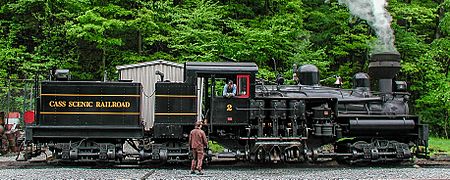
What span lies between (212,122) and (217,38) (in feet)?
26.4

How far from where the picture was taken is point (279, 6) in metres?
25.7

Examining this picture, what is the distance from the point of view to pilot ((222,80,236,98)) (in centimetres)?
1430

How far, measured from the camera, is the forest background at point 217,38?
72.3 feet

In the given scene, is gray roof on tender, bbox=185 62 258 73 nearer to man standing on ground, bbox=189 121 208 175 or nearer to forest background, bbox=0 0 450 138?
man standing on ground, bbox=189 121 208 175

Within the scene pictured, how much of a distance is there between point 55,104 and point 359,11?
38.1 feet

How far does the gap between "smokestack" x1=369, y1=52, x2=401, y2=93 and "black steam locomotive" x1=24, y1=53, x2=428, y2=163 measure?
113 cm

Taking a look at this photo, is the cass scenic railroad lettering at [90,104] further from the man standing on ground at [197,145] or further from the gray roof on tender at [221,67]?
the man standing on ground at [197,145]

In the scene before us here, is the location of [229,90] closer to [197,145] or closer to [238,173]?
[197,145]

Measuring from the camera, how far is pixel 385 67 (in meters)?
15.7

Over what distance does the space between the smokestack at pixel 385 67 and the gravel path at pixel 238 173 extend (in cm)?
269

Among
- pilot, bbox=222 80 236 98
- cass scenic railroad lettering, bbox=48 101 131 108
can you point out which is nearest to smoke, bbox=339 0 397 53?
pilot, bbox=222 80 236 98

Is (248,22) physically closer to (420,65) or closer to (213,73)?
(420,65)

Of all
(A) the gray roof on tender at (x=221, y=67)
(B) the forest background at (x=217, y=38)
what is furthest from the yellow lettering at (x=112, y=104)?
(B) the forest background at (x=217, y=38)

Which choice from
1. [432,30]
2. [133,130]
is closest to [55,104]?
[133,130]
